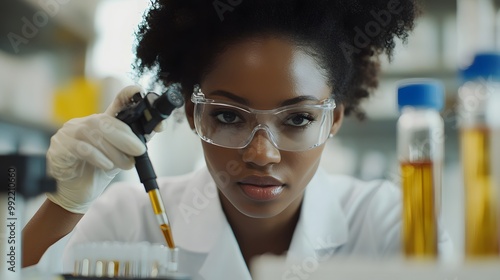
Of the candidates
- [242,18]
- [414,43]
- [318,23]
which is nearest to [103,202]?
[242,18]

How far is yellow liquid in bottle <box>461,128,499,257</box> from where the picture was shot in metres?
0.73

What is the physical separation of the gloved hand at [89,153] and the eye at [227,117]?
0.44ft

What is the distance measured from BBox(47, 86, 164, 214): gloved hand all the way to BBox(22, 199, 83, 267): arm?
0.02 metres

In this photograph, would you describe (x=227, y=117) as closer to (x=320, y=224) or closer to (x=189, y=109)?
(x=189, y=109)

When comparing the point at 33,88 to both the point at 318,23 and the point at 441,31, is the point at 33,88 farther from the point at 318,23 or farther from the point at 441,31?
the point at 441,31

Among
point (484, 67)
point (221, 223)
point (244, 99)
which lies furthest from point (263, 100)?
point (484, 67)

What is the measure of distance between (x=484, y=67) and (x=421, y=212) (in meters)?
0.21

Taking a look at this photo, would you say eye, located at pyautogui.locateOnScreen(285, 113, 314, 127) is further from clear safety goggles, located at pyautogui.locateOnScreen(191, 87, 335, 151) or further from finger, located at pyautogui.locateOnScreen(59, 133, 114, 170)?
finger, located at pyautogui.locateOnScreen(59, 133, 114, 170)

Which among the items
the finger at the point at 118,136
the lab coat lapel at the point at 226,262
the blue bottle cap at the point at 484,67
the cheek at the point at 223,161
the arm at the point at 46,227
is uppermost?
the blue bottle cap at the point at 484,67

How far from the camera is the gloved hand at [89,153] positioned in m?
1.14

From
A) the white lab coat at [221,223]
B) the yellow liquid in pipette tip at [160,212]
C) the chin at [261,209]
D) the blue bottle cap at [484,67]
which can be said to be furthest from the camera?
the white lab coat at [221,223]

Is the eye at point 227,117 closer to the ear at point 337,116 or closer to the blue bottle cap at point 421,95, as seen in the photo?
the ear at point 337,116

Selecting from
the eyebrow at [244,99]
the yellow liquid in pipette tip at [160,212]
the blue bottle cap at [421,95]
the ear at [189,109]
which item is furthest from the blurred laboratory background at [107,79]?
the blue bottle cap at [421,95]

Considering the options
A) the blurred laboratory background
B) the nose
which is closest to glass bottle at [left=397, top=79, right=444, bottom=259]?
the nose
